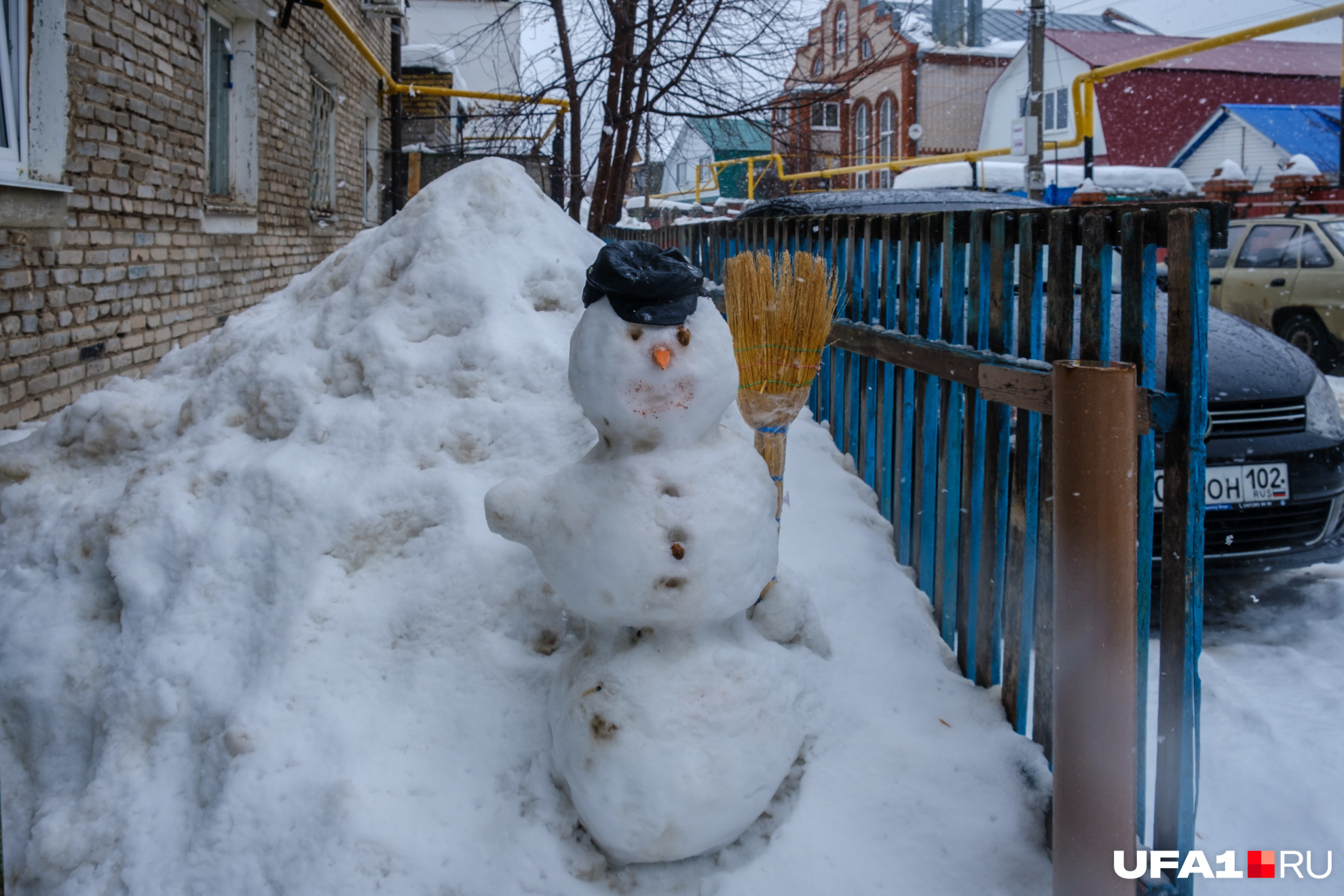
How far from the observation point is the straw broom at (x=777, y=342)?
2359mm

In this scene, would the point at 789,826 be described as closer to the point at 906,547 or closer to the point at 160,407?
the point at 906,547

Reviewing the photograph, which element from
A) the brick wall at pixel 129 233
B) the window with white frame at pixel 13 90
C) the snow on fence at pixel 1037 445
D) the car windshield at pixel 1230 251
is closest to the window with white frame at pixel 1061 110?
the car windshield at pixel 1230 251

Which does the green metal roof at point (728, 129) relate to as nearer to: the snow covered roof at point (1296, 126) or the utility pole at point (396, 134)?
the utility pole at point (396, 134)

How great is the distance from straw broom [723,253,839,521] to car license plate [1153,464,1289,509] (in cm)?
183

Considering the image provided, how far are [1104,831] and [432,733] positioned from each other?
150 centimetres

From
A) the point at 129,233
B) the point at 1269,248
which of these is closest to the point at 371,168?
the point at 129,233

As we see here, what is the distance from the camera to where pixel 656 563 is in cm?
183

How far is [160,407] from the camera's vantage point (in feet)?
10.1

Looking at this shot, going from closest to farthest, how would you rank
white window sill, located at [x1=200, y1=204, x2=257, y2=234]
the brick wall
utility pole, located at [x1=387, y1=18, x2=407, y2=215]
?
the brick wall, white window sill, located at [x1=200, y1=204, x2=257, y2=234], utility pole, located at [x1=387, y1=18, x2=407, y2=215]

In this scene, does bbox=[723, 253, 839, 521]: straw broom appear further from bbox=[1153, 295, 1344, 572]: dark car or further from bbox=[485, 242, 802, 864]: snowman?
bbox=[1153, 295, 1344, 572]: dark car

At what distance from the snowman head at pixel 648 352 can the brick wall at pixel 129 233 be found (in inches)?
153

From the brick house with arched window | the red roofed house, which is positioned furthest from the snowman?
the red roofed house

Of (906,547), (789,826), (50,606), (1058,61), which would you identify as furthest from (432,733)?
(1058,61)

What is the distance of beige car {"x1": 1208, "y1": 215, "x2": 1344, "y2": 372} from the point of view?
30.2 feet
